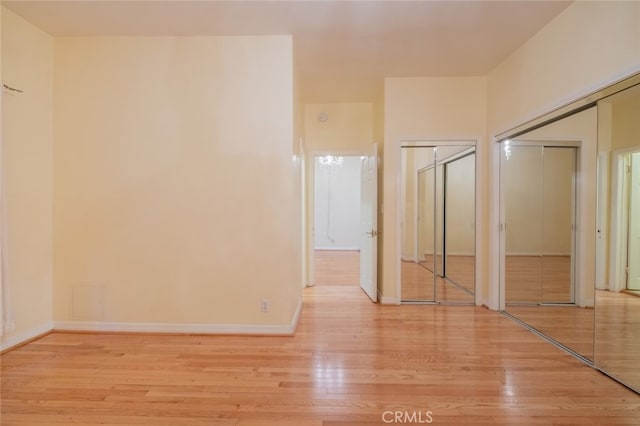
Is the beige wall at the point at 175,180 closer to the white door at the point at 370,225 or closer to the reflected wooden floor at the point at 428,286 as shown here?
the white door at the point at 370,225

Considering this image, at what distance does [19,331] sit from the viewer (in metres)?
2.73

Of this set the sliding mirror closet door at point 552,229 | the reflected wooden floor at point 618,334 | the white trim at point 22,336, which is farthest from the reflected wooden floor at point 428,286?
the white trim at point 22,336

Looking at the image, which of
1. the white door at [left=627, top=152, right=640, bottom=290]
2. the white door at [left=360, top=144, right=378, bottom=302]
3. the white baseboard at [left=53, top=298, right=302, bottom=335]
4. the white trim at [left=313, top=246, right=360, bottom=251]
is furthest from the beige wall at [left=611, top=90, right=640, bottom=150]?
the white trim at [left=313, top=246, right=360, bottom=251]

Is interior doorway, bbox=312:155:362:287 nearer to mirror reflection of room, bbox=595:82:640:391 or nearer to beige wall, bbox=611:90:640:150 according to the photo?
mirror reflection of room, bbox=595:82:640:391

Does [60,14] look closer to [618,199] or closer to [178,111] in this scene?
[178,111]

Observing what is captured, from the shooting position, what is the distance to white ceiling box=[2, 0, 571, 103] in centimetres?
250

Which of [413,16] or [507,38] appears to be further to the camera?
[507,38]

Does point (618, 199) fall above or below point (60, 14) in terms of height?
below

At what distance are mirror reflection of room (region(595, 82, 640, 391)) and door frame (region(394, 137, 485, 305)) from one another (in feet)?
4.65

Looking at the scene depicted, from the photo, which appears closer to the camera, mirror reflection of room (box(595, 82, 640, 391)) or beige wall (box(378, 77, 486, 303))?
mirror reflection of room (box(595, 82, 640, 391))

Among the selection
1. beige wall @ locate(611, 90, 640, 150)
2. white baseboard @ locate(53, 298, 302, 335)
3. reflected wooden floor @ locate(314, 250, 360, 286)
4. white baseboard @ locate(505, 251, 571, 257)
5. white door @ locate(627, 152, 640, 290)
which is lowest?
reflected wooden floor @ locate(314, 250, 360, 286)

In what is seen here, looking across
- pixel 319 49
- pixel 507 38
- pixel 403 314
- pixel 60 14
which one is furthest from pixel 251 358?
pixel 507 38

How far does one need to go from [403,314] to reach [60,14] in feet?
15.0

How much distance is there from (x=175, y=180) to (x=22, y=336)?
6.48ft
